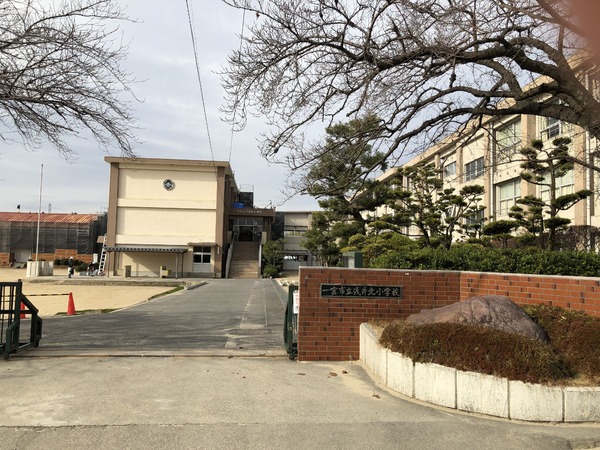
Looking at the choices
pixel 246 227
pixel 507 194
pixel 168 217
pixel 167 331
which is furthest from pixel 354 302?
pixel 246 227

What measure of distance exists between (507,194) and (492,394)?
2551cm

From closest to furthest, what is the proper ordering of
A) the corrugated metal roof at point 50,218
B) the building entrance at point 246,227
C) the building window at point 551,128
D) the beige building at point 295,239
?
the building window at point 551,128, the building entrance at point 246,227, the beige building at point 295,239, the corrugated metal roof at point 50,218

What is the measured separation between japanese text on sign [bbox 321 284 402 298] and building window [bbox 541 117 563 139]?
58.8 feet

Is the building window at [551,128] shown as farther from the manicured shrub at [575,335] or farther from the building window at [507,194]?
the manicured shrub at [575,335]

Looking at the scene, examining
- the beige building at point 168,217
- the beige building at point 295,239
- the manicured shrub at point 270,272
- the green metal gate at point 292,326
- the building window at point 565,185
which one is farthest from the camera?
the beige building at point 295,239

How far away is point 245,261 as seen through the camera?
48.7 m

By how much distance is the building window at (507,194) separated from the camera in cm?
2678

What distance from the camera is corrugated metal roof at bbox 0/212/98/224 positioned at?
6362cm

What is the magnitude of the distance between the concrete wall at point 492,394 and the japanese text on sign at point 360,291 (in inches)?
69.5

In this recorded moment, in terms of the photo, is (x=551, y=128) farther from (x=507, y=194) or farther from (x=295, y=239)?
(x=295, y=239)

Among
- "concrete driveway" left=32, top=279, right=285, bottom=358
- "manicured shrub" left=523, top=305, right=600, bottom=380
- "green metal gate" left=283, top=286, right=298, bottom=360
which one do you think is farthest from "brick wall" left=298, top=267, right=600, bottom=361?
"concrete driveway" left=32, top=279, right=285, bottom=358

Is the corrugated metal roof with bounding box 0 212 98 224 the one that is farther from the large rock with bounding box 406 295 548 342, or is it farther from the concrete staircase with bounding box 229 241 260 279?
the large rock with bounding box 406 295 548 342

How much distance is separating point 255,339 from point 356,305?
10.6 ft

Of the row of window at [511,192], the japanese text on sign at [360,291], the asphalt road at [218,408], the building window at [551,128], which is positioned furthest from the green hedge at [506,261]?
the row of window at [511,192]
